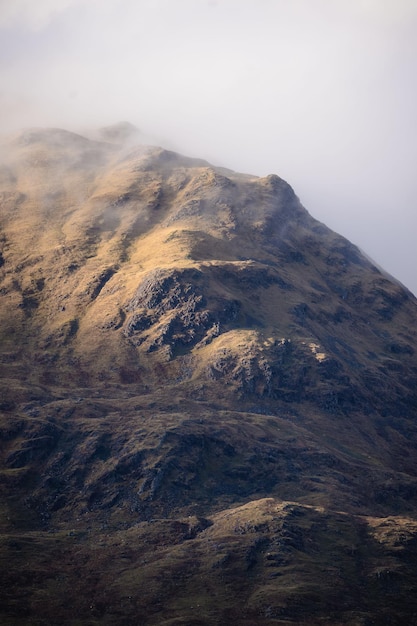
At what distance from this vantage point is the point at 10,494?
608 ft

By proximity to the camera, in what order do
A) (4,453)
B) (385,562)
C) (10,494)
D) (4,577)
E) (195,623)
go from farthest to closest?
(4,453) < (10,494) < (385,562) < (4,577) < (195,623)

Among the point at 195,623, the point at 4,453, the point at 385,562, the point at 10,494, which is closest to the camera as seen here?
the point at 195,623

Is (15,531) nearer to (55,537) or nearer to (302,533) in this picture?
(55,537)

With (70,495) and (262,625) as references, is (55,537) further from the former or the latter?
(262,625)

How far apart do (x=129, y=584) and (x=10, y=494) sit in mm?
53307

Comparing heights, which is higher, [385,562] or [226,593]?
[385,562]

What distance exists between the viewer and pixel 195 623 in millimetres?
131000

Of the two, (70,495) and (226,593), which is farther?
(70,495)

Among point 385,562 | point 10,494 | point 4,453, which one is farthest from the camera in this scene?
Answer: point 4,453

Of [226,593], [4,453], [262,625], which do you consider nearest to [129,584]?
[226,593]

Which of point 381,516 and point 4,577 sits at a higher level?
point 381,516

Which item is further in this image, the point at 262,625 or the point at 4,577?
the point at 4,577

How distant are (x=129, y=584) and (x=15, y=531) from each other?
3861 cm

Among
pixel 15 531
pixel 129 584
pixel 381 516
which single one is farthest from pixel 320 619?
pixel 15 531
